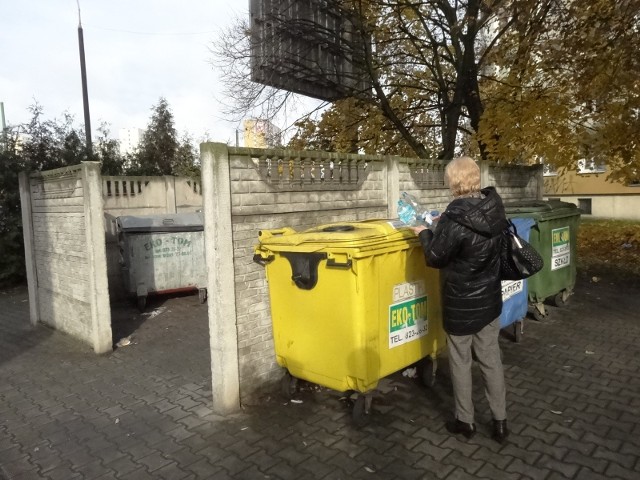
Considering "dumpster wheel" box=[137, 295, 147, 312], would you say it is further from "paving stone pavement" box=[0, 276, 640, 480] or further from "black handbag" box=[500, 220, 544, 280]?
"black handbag" box=[500, 220, 544, 280]

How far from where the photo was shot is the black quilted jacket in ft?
10.1

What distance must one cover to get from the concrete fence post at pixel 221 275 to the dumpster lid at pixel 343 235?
1.18 ft

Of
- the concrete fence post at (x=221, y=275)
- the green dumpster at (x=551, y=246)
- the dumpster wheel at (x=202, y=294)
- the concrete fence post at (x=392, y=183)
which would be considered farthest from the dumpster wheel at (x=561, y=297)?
the dumpster wheel at (x=202, y=294)

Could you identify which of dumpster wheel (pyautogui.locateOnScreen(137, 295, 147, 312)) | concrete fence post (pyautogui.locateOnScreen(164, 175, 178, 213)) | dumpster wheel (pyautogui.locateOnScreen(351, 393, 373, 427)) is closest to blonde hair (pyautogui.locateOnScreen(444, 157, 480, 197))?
dumpster wheel (pyautogui.locateOnScreen(351, 393, 373, 427))

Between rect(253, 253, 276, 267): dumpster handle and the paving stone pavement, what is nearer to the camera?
the paving stone pavement

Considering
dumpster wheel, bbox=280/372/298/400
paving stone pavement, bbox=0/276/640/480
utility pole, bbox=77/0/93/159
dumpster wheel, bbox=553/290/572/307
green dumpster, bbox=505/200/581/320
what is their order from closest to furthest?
paving stone pavement, bbox=0/276/640/480
dumpster wheel, bbox=280/372/298/400
green dumpster, bbox=505/200/581/320
dumpster wheel, bbox=553/290/572/307
utility pole, bbox=77/0/93/159

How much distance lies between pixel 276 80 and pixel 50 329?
18.1ft

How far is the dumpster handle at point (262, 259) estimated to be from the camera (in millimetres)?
3939

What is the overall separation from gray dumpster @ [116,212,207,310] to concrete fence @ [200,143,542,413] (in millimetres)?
4214

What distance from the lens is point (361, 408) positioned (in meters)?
3.59

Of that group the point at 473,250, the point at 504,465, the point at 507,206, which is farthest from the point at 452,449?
the point at 507,206

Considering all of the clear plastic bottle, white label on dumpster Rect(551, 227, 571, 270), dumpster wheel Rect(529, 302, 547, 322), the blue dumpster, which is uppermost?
the clear plastic bottle

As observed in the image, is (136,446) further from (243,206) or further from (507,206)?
(507,206)

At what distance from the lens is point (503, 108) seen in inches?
333
